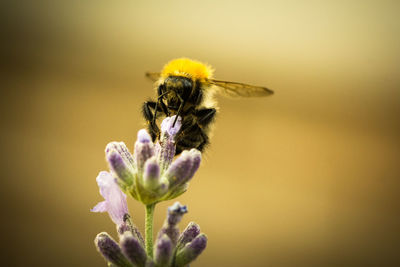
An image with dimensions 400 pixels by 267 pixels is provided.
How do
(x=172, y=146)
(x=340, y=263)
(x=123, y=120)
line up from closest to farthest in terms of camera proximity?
(x=172, y=146), (x=340, y=263), (x=123, y=120)

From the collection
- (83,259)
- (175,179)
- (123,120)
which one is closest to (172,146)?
(175,179)

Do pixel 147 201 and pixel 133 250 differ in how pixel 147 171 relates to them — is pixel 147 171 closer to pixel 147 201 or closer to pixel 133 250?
pixel 147 201

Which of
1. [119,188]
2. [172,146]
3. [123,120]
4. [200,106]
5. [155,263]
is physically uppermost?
[123,120]

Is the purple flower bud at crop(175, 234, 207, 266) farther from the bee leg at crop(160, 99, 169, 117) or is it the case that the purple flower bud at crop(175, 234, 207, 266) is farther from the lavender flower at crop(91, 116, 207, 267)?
the bee leg at crop(160, 99, 169, 117)

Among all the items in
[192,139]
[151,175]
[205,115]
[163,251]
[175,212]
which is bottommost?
[163,251]

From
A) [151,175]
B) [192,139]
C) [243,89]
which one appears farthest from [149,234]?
[243,89]

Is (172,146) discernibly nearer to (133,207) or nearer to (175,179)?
(175,179)

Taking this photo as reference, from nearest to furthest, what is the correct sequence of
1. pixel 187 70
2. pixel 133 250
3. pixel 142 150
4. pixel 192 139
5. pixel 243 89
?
pixel 133 250 → pixel 142 150 → pixel 192 139 → pixel 187 70 → pixel 243 89
